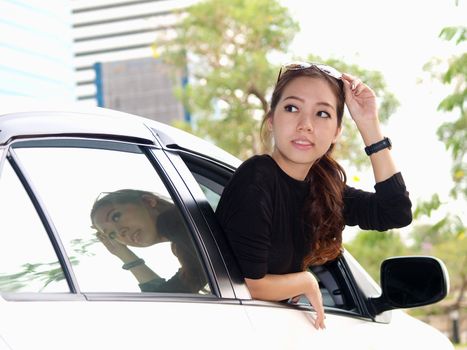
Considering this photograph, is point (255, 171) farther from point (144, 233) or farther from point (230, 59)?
→ point (230, 59)

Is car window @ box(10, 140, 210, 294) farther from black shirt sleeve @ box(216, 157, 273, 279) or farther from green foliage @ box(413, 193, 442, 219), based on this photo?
green foliage @ box(413, 193, 442, 219)

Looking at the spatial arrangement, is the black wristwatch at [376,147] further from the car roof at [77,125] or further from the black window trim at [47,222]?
the black window trim at [47,222]

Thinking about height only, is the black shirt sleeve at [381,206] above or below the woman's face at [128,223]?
below

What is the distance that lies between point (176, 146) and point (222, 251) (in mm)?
278

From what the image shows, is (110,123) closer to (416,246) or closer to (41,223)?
(41,223)

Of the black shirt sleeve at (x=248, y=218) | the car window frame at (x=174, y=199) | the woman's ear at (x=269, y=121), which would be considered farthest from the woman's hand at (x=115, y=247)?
the woman's ear at (x=269, y=121)

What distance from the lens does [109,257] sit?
206 cm

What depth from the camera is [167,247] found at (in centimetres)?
237

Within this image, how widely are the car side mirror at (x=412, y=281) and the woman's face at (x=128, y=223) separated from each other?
3.22ft

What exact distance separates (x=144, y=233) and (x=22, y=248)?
59 cm

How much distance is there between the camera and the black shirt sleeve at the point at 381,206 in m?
2.95

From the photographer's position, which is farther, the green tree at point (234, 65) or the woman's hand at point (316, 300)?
the green tree at point (234, 65)

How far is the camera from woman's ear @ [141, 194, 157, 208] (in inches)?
92.6

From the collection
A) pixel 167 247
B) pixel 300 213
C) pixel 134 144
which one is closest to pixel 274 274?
pixel 300 213
